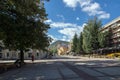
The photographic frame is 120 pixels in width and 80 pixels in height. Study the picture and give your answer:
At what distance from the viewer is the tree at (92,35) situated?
9319 centimetres

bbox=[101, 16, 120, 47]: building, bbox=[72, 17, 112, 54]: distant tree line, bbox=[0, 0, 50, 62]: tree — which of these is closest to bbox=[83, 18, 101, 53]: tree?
bbox=[72, 17, 112, 54]: distant tree line

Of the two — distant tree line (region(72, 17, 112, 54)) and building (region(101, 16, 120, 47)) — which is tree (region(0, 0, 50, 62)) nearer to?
distant tree line (region(72, 17, 112, 54))

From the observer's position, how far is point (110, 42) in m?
106

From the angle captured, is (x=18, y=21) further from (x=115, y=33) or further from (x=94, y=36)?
(x=115, y=33)

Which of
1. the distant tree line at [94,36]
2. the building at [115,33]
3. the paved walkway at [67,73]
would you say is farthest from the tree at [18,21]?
the building at [115,33]

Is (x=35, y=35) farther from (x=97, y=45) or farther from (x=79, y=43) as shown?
(x=79, y=43)

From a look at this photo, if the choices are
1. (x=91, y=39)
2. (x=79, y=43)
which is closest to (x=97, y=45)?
(x=91, y=39)

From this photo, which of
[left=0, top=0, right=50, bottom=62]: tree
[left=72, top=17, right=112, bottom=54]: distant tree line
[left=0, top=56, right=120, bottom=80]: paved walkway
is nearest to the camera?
[left=0, top=56, right=120, bottom=80]: paved walkway

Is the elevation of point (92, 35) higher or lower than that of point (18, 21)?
higher

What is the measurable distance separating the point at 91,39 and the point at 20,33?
68339 mm

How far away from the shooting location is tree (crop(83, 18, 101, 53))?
93.2m

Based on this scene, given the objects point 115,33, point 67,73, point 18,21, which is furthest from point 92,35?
point 67,73

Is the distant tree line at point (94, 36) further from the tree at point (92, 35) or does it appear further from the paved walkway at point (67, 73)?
the paved walkway at point (67, 73)

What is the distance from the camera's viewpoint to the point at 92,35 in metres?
94.1
